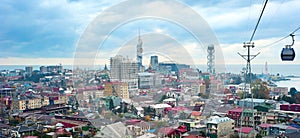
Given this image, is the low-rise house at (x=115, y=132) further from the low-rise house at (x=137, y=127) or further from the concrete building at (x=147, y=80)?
the concrete building at (x=147, y=80)

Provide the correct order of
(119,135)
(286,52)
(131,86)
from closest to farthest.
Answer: (286,52)
(119,135)
(131,86)

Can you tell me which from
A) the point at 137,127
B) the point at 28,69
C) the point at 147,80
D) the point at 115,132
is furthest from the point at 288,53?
the point at 28,69

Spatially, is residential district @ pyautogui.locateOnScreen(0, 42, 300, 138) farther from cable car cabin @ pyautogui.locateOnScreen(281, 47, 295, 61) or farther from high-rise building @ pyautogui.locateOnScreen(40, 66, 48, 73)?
high-rise building @ pyautogui.locateOnScreen(40, 66, 48, 73)

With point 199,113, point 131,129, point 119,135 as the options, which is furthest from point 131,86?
point 119,135

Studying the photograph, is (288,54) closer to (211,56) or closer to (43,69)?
(211,56)

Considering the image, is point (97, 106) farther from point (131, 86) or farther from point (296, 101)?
point (296, 101)

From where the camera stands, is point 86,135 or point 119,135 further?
point 86,135
